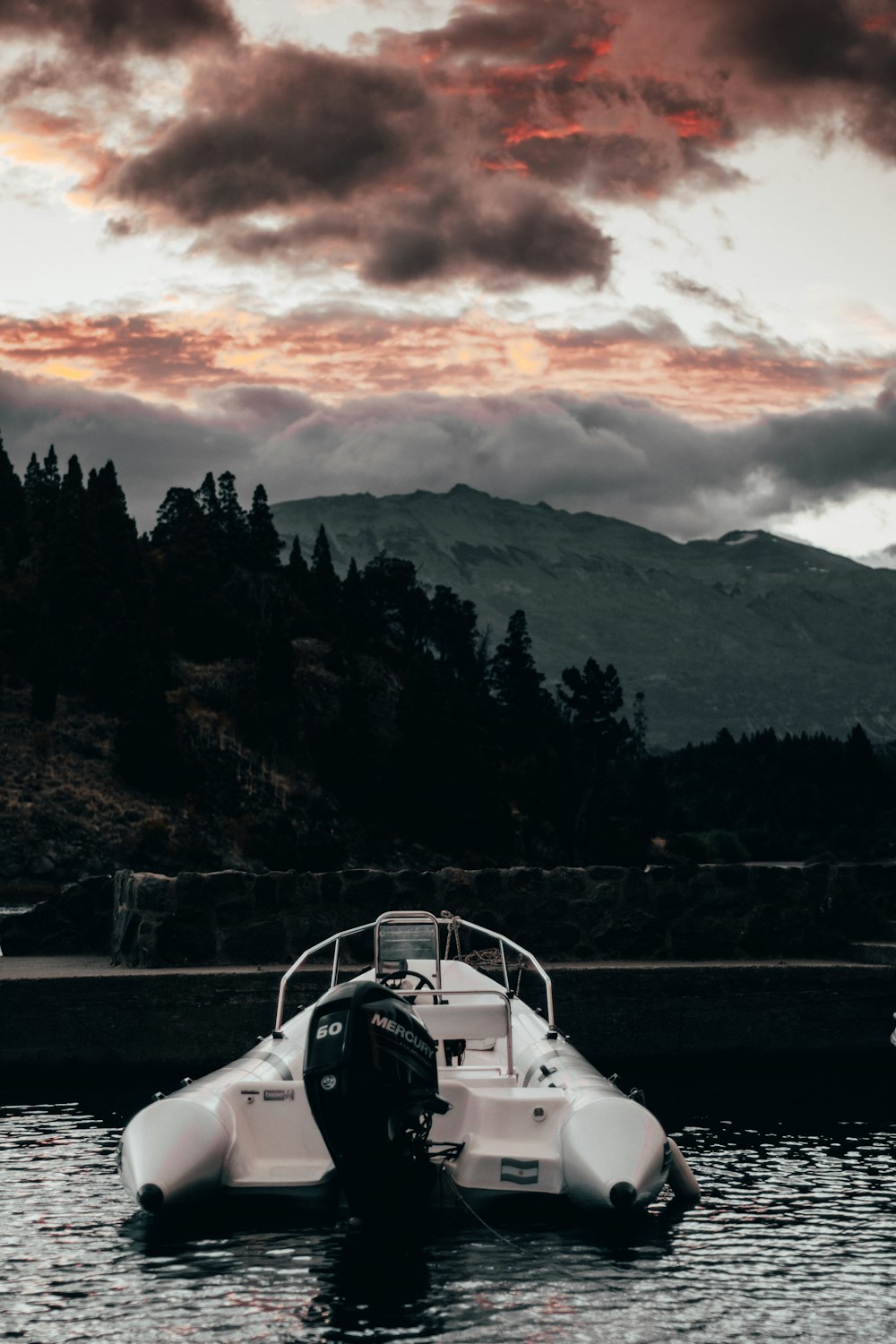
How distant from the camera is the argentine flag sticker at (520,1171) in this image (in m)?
8.23

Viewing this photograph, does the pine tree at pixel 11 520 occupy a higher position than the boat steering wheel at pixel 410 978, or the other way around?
the pine tree at pixel 11 520

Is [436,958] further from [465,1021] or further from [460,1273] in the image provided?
[460,1273]

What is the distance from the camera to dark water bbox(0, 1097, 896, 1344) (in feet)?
21.6

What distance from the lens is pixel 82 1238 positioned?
8.04 meters

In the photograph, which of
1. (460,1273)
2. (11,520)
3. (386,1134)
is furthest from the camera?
(11,520)

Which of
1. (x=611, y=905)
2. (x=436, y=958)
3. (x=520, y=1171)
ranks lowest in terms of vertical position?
(x=520, y=1171)

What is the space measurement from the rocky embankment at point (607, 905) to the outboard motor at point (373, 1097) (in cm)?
768

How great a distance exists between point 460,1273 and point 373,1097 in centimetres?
99

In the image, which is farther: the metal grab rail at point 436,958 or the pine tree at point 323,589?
the pine tree at point 323,589

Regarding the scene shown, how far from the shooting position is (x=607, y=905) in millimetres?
16234

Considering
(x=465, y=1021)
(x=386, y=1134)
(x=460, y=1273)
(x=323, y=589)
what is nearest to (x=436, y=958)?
(x=465, y=1021)

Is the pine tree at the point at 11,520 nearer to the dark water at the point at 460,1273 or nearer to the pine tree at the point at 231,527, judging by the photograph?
the pine tree at the point at 231,527

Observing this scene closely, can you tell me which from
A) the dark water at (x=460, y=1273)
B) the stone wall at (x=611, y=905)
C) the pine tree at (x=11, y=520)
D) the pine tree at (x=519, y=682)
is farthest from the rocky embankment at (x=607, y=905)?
the pine tree at (x=11, y=520)

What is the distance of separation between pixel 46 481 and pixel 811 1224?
139 m
